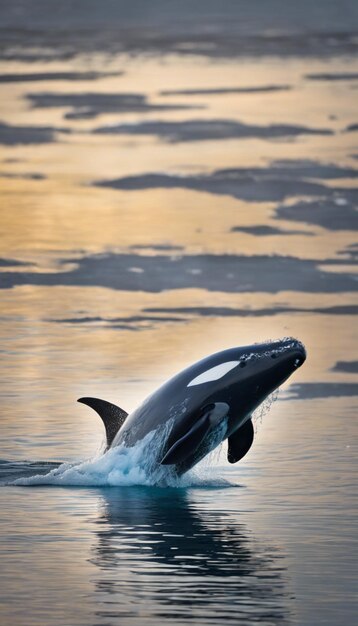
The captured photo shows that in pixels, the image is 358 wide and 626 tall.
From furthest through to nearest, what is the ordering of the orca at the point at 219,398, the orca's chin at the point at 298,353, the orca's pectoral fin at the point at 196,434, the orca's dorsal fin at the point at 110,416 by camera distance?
1. the orca's dorsal fin at the point at 110,416
2. the orca at the point at 219,398
3. the orca's chin at the point at 298,353
4. the orca's pectoral fin at the point at 196,434

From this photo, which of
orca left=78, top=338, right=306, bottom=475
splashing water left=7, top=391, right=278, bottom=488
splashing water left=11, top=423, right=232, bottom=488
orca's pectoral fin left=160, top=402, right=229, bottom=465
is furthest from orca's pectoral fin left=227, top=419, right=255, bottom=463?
orca's pectoral fin left=160, top=402, right=229, bottom=465

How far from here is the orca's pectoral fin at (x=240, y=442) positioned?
28656 millimetres

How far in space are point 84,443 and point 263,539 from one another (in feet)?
33.8

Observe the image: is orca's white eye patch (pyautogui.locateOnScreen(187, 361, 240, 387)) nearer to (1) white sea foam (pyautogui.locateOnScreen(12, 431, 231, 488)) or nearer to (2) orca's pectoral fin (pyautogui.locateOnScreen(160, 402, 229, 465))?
(2) orca's pectoral fin (pyautogui.locateOnScreen(160, 402, 229, 465))

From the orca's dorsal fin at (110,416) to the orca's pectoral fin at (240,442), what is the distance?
7.93 ft

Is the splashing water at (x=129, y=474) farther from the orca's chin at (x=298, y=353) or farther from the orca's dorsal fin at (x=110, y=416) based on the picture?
the orca's chin at (x=298, y=353)

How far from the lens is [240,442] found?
1129 inches

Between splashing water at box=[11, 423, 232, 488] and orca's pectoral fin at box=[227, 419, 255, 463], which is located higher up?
orca's pectoral fin at box=[227, 419, 255, 463]

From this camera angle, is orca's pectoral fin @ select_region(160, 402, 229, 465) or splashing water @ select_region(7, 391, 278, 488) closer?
orca's pectoral fin @ select_region(160, 402, 229, 465)

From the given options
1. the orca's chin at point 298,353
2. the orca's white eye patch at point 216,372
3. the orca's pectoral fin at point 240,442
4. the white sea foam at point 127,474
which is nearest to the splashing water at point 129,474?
the white sea foam at point 127,474

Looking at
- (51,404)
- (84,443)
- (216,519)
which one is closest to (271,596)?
(216,519)

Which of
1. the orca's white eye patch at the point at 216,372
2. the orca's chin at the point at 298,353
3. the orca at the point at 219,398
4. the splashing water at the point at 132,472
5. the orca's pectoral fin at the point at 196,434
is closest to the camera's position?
the orca's pectoral fin at the point at 196,434

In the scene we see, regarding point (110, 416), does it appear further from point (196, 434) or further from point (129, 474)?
point (196, 434)

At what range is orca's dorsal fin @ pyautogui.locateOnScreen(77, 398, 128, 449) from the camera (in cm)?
3012
